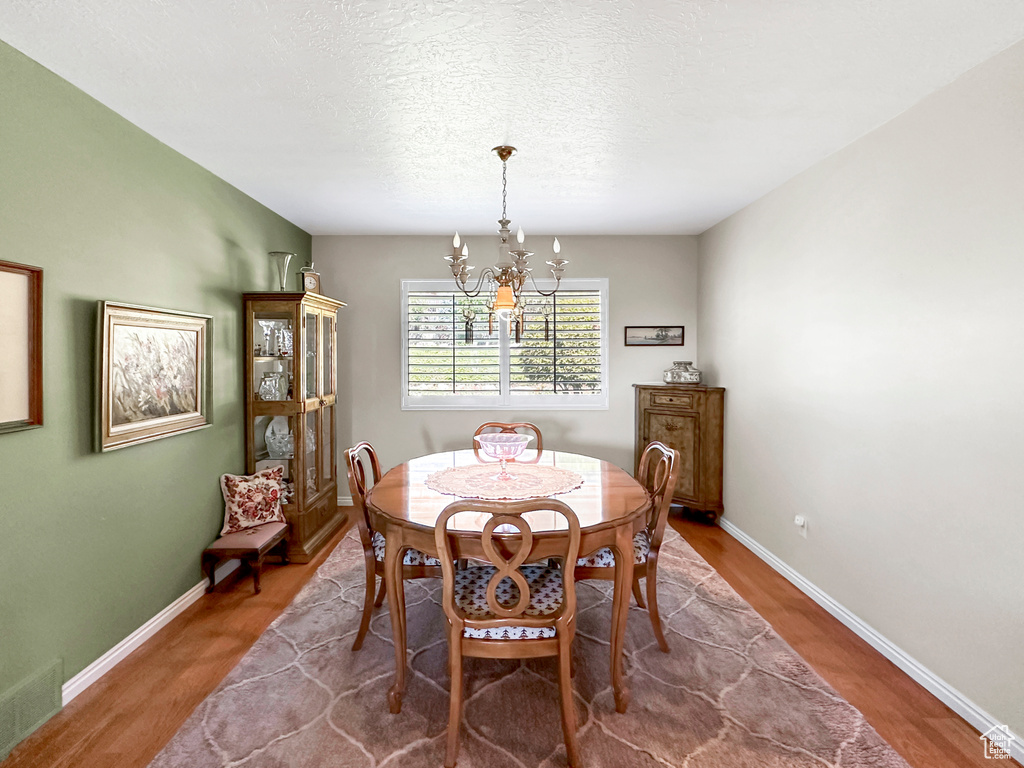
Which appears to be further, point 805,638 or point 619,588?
point 805,638

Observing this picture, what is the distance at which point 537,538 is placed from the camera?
6.13 ft

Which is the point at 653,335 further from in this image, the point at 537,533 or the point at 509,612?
the point at 509,612

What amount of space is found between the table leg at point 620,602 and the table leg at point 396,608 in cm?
83

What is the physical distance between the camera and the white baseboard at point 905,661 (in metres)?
1.93

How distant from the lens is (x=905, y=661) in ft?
7.57

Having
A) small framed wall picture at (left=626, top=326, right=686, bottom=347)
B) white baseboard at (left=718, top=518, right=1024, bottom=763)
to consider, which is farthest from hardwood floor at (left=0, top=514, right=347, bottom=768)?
small framed wall picture at (left=626, top=326, right=686, bottom=347)

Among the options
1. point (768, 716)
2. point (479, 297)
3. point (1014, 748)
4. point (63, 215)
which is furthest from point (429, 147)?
point (1014, 748)

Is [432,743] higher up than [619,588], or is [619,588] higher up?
[619,588]

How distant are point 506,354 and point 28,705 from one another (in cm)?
370

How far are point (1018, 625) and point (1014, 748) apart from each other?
0.41 m

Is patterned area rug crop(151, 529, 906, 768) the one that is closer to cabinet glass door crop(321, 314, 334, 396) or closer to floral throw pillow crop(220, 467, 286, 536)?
floral throw pillow crop(220, 467, 286, 536)

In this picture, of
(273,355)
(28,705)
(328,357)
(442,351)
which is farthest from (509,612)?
(442,351)

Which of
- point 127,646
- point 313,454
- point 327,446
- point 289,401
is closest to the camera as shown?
point 127,646

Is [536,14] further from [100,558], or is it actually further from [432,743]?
[100,558]
